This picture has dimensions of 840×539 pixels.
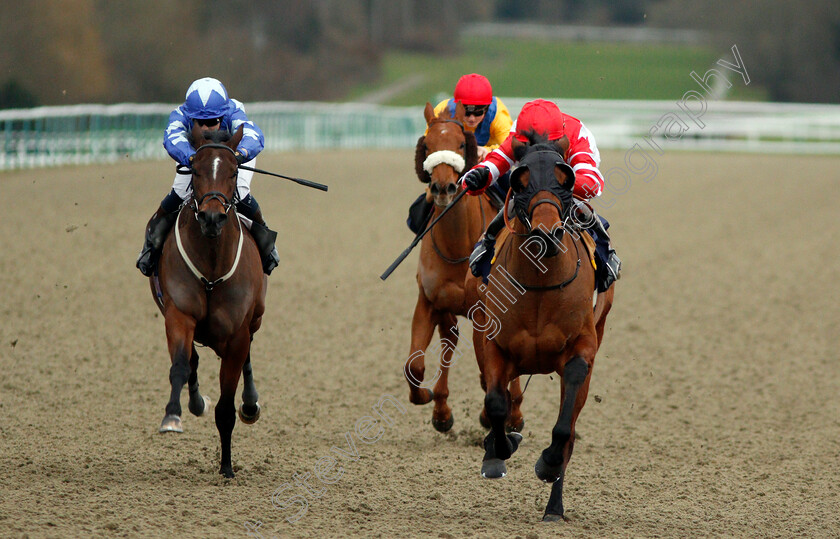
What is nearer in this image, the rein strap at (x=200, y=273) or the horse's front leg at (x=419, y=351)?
the rein strap at (x=200, y=273)

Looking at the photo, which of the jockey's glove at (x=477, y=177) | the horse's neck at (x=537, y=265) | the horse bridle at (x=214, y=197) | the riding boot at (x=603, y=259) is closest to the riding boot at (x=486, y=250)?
the jockey's glove at (x=477, y=177)

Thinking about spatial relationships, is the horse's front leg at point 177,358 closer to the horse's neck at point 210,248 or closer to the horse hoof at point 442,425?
the horse's neck at point 210,248

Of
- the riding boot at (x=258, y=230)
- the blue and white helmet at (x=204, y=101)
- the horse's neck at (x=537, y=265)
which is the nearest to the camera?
the horse's neck at (x=537, y=265)

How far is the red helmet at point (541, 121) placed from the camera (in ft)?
16.5

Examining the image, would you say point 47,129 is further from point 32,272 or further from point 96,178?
point 32,272

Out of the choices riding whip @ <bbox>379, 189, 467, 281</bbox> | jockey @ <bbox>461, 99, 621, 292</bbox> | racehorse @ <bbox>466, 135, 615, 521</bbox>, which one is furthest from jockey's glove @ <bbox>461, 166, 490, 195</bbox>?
riding whip @ <bbox>379, 189, 467, 281</bbox>

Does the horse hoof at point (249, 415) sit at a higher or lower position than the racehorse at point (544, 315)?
lower

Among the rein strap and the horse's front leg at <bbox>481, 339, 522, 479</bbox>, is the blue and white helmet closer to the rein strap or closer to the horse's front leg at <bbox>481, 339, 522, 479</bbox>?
the rein strap

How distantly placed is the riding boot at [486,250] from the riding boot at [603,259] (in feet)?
1.58

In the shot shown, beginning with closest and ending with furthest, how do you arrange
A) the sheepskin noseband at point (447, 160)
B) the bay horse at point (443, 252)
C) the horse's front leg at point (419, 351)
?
the sheepskin noseband at point (447, 160) < the bay horse at point (443, 252) < the horse's front leg at point (419, 351)

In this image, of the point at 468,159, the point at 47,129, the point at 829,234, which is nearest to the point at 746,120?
the point at 829,234

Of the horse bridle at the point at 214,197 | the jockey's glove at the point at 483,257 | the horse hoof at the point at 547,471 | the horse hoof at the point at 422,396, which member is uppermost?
the horse bridle at the point at 214,197

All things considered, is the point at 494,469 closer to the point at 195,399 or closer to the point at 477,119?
the point at 195,399

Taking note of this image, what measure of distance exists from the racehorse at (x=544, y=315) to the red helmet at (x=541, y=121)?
15cm
